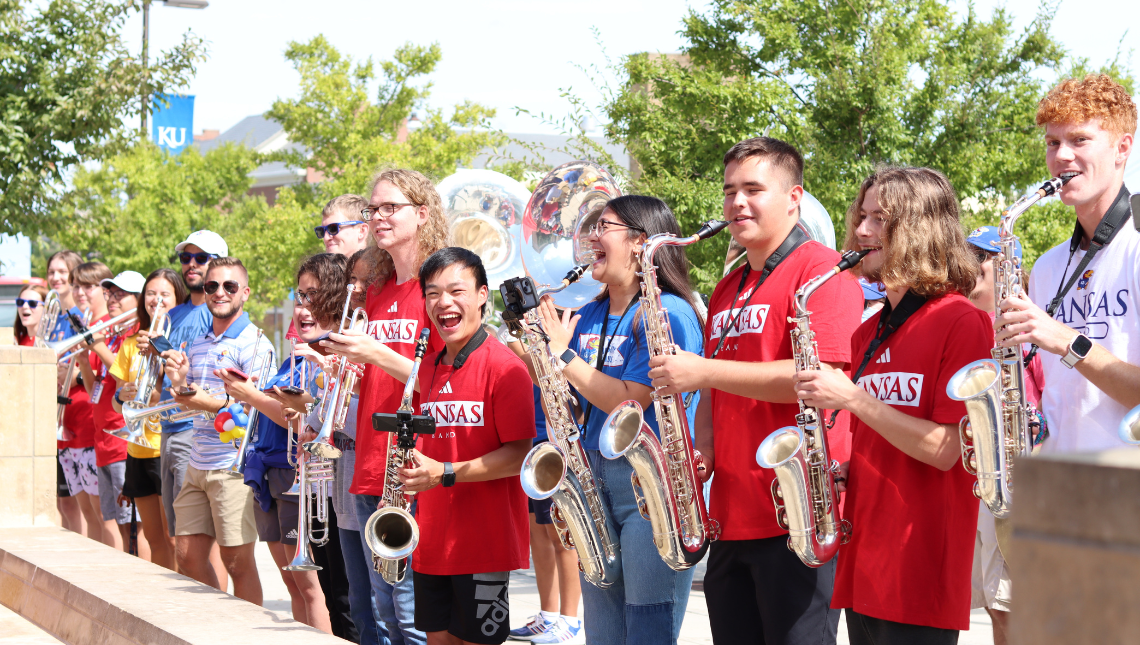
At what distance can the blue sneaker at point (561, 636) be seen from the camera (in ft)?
20.9

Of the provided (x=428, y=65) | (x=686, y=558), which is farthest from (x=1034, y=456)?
(x=428, y=65)

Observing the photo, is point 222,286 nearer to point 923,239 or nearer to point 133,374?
point 133,374

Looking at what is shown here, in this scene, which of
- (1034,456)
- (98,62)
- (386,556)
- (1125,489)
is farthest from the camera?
(98,62)

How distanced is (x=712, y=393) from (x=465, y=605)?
1.31 metres

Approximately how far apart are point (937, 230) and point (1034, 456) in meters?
1.93

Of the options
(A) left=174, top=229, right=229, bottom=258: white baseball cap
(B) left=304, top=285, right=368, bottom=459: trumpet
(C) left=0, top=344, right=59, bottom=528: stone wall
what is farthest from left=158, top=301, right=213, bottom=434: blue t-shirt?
(B) left=304, top=285, right=368, bottom=459: trumpet

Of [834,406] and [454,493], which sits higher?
[834,406]

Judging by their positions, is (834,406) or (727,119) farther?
(727,119)

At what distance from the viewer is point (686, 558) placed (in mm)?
3596

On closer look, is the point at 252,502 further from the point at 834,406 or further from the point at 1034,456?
the point at 1034,456

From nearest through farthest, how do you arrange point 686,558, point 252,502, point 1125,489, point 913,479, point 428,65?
point 1125,489 → point 913,479 → point 686,558 → point 252,502 → point 428,65

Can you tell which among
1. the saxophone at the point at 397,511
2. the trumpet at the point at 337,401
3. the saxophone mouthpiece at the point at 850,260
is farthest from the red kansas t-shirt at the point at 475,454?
the saxophone mouthpiece at the point at 850,260

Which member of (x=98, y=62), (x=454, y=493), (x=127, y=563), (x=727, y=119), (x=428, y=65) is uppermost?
(x=428, y=65)

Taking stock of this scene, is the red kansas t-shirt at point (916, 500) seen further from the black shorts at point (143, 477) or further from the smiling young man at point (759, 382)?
the black shorts at point (143, 477)
